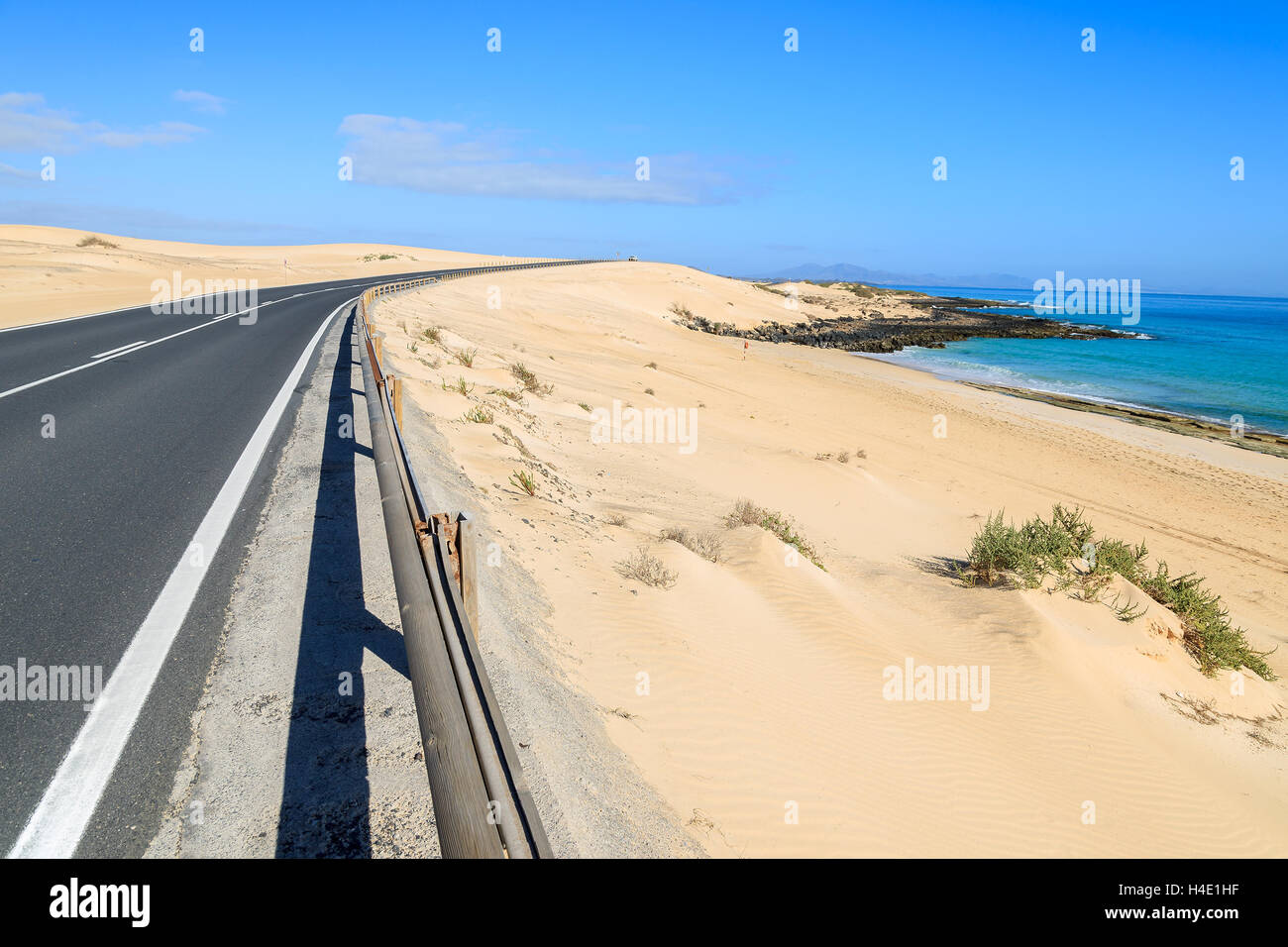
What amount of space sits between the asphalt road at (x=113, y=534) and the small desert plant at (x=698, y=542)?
467 cm

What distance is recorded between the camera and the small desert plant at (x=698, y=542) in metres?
8.73

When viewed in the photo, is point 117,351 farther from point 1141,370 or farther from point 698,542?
point 1141,370

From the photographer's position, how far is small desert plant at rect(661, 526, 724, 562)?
8734 mm

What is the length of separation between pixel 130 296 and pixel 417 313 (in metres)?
12.6

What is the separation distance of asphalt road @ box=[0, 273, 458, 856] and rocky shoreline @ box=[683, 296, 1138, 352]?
41365 millimetres

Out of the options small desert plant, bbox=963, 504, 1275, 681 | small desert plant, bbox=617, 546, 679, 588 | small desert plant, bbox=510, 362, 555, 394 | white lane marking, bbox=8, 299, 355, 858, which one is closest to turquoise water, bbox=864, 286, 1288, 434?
small desert plant, bbox=963, 504, 1275, 681

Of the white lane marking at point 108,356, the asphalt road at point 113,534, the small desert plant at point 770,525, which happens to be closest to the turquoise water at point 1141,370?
the small desert plant at point 770,525

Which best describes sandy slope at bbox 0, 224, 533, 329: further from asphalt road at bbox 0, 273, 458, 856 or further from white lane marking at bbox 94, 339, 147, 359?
asphalt road at bbox 0, 273, 458, 856

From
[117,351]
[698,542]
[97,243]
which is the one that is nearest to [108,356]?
[117,351]

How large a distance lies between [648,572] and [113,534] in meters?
4.62

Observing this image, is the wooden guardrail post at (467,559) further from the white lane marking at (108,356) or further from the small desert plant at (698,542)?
the white lane marking at (108,356)

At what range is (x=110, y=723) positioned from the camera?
2992 millimetres

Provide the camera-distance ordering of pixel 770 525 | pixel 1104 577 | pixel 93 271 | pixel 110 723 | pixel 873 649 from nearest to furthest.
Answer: pixel 110 723
pixel 873 649
pixel 1104 577
pixel 770 525
pixel 93 271
